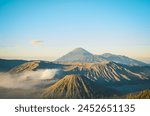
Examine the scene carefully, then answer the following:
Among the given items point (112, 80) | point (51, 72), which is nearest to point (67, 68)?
point (51, 72)

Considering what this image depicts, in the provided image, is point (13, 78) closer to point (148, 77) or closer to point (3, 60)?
point (3, 60)

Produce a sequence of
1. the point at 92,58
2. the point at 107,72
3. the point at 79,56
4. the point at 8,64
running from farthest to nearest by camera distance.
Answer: the point at 79,56 < the point at 92,58 < the point at 107,72 < the point at 8,64

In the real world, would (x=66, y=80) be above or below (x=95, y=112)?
below

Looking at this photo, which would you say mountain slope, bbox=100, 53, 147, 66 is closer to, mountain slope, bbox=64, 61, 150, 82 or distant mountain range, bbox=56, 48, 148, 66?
distant mountain range, bbox=56, 48, 148, 66

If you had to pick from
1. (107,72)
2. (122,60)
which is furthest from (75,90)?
(122,60)

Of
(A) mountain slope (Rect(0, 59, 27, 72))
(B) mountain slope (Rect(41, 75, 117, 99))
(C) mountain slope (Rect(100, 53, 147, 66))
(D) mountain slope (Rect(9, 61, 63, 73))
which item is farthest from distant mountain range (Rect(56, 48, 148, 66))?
(B) mountain slope (Rect(41, 75, 117, 99))

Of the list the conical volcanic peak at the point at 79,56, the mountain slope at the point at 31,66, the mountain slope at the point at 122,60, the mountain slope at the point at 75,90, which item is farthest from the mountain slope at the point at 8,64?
the mountain slope at the point at 122,60

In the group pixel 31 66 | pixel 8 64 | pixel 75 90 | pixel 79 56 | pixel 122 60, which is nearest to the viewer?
pixel 75 90

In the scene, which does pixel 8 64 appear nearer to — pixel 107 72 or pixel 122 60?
pixel 107 72
